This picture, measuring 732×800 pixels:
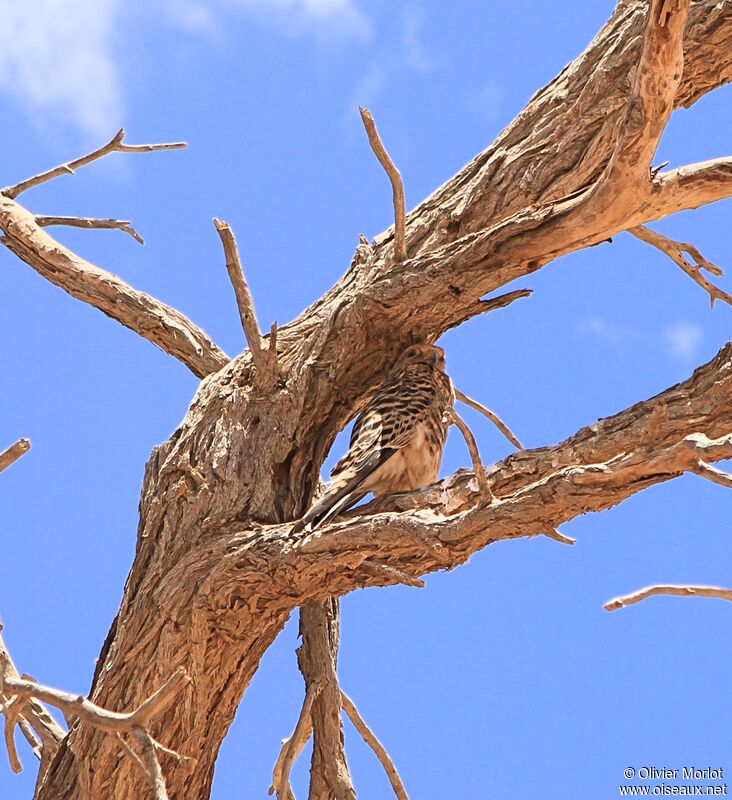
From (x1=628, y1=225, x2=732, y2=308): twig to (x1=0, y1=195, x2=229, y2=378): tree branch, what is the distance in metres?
1.70

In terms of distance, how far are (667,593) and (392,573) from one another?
0.87 meters

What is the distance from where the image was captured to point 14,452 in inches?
126

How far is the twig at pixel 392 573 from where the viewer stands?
3.08 m

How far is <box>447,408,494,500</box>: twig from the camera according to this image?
298 cm

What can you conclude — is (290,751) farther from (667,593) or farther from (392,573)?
(667,593)

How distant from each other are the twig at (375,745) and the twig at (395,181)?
1.65 metres

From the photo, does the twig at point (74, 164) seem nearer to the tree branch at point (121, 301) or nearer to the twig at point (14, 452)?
the tree branch at point (121, 301)

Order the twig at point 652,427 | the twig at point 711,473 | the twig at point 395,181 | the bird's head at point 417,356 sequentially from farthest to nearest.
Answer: the bird's head at point 417,356 → the twig at point 395,181 → the twig at point 652,427 → the twig at point 711,473

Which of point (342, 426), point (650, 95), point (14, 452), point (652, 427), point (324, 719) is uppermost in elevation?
point (650, 95)

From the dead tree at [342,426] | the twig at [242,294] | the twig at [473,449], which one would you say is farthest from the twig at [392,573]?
the twig at [242,294]

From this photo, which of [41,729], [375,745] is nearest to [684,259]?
[375,745]

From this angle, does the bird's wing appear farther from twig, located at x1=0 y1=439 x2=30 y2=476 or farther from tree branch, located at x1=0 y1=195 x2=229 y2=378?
twig, located at x1=0 y1=439 x2=30 y2=476

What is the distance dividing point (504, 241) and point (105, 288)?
1.73 meters

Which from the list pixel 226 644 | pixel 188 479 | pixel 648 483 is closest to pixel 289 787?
pixel 226 644
